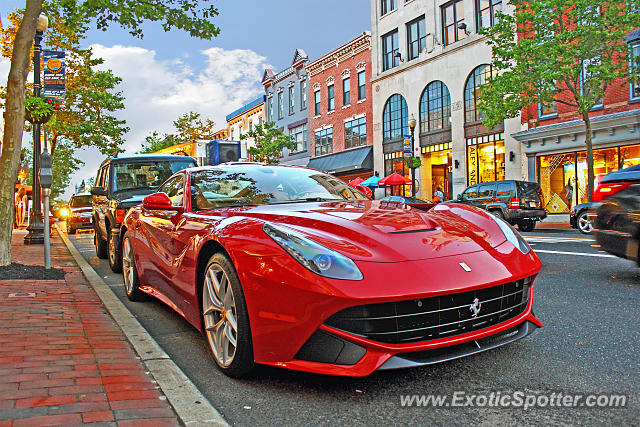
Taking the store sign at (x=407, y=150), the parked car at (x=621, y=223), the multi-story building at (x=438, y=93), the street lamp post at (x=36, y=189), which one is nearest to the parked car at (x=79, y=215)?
the street lamp post at (x=36, y=189)

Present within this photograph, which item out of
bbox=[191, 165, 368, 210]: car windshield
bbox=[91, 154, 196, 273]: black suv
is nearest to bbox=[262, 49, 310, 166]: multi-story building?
bbox=[91, 154, 196, 273]: black suv

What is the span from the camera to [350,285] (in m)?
2.41

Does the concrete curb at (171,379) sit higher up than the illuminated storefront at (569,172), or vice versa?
the illuminated storefront at (569,172)

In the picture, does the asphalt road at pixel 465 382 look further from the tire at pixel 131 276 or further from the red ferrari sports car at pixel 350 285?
the tire at pixel 131 276

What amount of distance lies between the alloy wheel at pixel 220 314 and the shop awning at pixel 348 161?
2884 cm

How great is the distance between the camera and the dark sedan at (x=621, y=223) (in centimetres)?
552

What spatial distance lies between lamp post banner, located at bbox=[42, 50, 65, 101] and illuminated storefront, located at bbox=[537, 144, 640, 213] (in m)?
18.0

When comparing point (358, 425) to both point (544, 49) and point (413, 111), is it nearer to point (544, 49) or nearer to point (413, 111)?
point (544, 49)

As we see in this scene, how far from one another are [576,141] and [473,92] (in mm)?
6138

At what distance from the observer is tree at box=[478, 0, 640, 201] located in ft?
52.4

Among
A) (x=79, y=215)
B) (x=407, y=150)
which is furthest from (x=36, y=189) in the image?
(x=407, y=150)

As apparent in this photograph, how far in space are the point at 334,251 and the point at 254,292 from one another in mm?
502

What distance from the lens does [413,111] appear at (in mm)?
28562

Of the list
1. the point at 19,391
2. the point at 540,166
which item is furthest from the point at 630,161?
the point at 19,391
